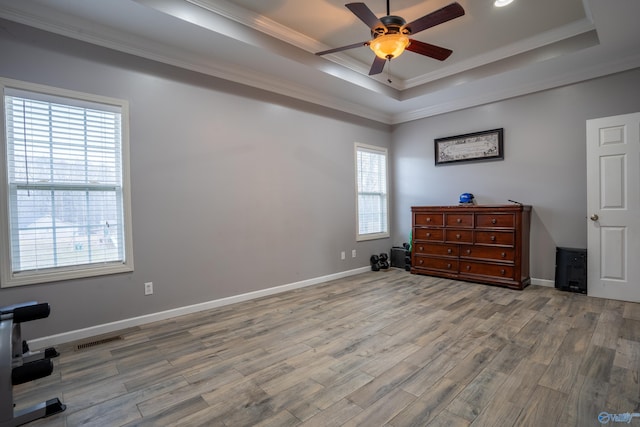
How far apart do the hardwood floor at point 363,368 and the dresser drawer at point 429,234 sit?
1519 millimetres

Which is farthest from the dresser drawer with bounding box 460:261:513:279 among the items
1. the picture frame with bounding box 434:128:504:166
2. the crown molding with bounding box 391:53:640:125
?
the crown molding with bounding box 391:53:640:125

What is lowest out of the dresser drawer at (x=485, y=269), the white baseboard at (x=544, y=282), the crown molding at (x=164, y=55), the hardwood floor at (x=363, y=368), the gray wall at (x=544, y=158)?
the hardwood floor at (x=363, y=368)

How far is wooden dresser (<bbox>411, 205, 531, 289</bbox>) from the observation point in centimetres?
398

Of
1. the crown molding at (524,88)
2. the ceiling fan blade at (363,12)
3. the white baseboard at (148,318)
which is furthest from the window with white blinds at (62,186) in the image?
the crown molding at (524,88)

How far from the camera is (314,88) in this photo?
4266 mm

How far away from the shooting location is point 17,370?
156 centimetres

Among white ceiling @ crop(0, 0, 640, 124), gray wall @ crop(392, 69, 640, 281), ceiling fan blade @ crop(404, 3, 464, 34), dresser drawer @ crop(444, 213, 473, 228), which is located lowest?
dresser drawer @ crop(444, 213, 473, 228)

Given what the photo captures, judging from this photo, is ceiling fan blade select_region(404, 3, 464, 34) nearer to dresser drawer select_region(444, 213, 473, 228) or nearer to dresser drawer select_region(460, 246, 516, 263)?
dresser drawer select_region(444, 213, 473, 228)

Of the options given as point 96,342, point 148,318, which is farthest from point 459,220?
point 96,342

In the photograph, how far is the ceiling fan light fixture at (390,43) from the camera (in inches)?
97.5

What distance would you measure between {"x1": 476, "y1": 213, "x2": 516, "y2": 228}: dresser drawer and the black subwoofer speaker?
0.69 meters

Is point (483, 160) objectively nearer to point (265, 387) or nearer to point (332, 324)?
point (332, 324)

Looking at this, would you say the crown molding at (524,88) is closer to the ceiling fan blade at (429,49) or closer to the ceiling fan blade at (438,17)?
the ceiling fan blade at (429,49)

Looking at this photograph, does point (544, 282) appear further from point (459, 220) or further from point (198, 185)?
point (198, 185)
